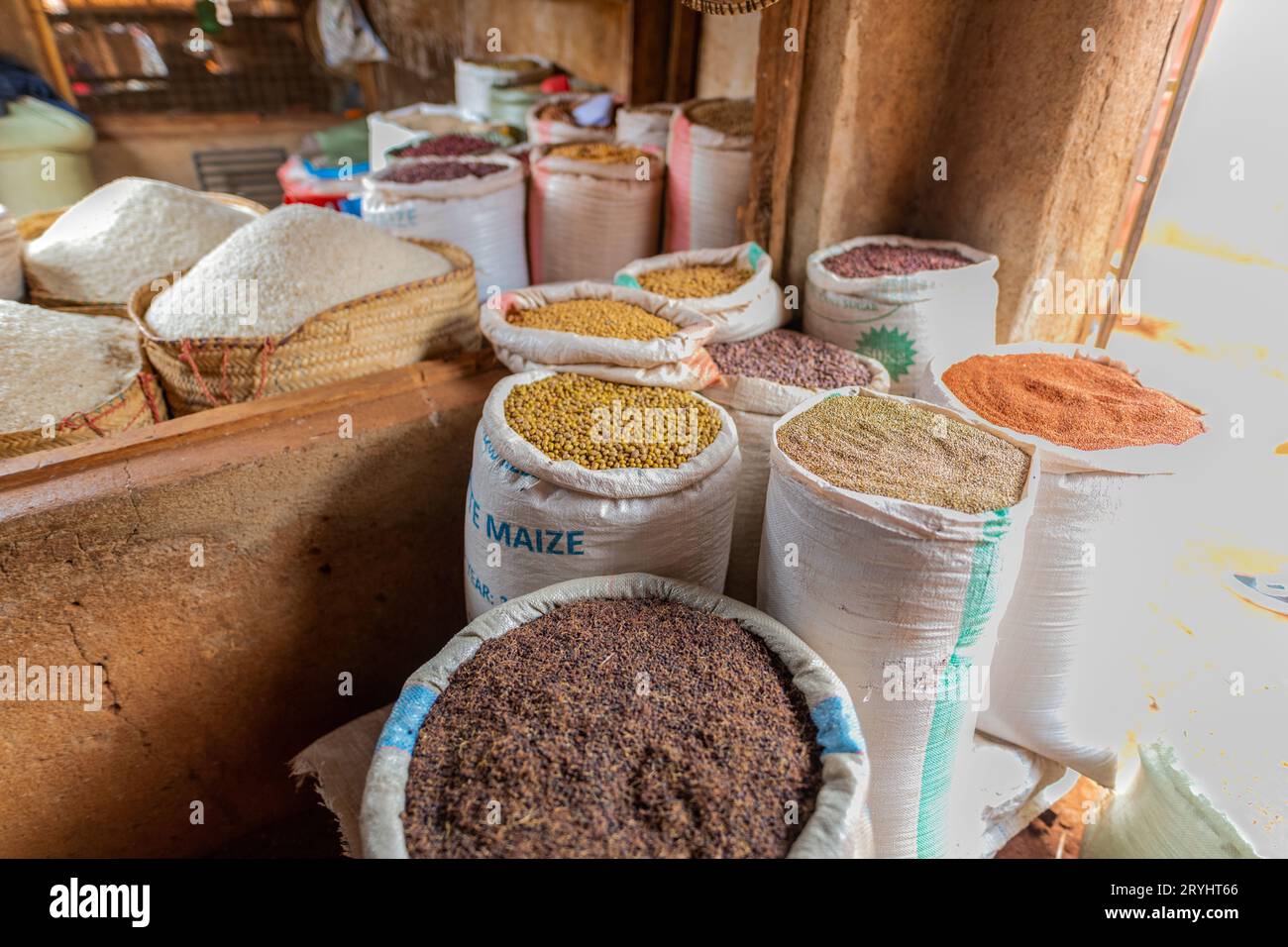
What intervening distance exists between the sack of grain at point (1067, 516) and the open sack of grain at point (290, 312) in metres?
1.33

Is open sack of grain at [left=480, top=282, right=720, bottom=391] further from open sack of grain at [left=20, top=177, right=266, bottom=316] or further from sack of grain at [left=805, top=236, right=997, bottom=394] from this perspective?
open sack of grain at [left=20, top=177, right=266, bottom=316]

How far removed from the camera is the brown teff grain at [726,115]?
2.63 m

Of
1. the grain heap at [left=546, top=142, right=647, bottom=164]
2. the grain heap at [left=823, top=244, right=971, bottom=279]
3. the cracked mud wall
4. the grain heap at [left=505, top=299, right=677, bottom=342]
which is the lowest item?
the cracked mud wall

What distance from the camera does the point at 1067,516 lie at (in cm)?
150

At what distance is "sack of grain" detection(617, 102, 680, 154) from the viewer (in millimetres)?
3117

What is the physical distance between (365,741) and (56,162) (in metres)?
5.07

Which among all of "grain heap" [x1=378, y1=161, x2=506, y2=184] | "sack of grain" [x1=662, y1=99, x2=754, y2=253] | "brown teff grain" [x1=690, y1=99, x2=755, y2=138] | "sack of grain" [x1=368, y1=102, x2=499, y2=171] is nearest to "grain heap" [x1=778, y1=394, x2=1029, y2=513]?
"sack of grain" [x1=662, y1=99, x2=754, y2=253]

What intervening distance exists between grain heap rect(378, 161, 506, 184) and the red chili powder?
6.27ft

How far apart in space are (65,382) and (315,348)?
Answer: 1.74ft

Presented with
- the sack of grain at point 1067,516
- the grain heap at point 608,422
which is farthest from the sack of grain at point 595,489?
the sack of grain at point 1067,516

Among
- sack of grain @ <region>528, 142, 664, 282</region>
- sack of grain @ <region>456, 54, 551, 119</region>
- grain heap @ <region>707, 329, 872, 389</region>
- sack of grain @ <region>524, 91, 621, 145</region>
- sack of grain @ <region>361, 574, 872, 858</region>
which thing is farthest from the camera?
sack of grain @ <region>456, 54, 551, 119</region>

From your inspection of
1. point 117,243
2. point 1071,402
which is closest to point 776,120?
point 1071,402

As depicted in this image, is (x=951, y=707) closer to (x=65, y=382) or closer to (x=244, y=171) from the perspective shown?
(x=65, y=382)
